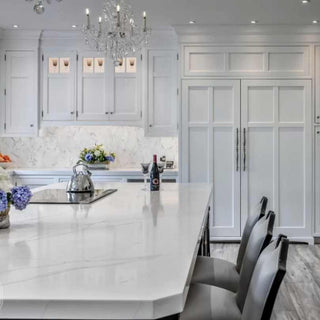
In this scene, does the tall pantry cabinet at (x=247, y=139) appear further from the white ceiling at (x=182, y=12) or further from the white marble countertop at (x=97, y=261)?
the white marble countertop at (x=97, y=261)

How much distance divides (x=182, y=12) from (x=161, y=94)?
1.11 meters

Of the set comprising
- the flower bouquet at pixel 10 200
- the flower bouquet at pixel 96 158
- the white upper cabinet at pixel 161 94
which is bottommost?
the flower bouquet at pixel 10 200

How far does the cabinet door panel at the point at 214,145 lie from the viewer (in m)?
5.00

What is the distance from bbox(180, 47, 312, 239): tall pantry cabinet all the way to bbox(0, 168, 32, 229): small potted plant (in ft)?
11.2

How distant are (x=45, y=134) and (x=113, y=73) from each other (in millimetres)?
1365

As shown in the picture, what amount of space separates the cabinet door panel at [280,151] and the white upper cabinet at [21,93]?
2708mm

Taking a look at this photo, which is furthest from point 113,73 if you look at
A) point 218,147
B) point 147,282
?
point 147,282

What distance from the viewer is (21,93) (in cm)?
532

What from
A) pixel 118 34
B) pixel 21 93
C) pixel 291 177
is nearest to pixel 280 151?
pixel 291 177

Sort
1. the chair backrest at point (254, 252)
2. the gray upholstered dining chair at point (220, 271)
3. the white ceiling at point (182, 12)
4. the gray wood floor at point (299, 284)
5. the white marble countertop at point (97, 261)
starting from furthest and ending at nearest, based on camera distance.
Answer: the white ceiling at point (182, 12) < the gray wood floor at point (299, 284) < the gray upholstered dining chair at point (220, 271) < the chair backrest at point (254, 252) < the white marble countertop at point (97, 261)

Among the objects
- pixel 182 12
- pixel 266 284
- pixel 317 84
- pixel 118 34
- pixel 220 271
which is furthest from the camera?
pixel 317 84

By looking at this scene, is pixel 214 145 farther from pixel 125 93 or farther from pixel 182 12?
pixel 182 12

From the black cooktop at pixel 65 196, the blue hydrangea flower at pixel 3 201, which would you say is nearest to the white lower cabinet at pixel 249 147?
the black cooktop at pixel 65 196

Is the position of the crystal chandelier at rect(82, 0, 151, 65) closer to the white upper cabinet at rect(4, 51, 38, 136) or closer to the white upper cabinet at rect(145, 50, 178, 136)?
the white upper cabinet at rect(145, 50, 178, 136)
